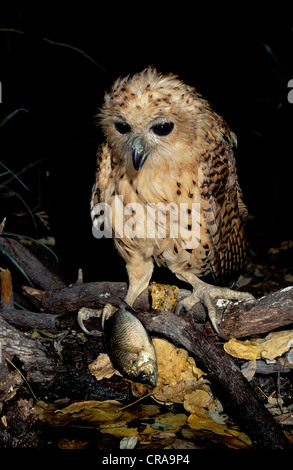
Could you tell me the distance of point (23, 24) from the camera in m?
5.10

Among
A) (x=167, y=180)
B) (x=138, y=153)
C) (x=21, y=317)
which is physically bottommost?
(x=21, y=317)

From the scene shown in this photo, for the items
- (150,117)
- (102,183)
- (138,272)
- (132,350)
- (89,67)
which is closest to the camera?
(132,350)

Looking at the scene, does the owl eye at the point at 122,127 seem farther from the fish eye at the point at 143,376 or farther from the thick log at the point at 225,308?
the fish eye at the point at 143,376

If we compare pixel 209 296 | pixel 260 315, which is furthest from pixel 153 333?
pixel 260 315

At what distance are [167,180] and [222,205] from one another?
0.45 m

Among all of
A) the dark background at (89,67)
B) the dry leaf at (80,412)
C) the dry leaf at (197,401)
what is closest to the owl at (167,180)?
the dry leaf at (197,401)

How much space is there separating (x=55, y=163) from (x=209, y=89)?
8.16 ft

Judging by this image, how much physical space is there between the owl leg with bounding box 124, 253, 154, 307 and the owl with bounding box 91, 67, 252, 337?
0.02 metres

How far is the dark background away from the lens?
509 centimetres

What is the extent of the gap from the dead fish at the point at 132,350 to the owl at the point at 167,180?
0.41m

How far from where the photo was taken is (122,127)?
2.56 m

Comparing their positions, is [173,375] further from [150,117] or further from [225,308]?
[150,117]

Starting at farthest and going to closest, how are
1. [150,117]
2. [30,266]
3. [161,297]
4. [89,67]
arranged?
[89,67] → [30,266] → [161,297] → [150,117]

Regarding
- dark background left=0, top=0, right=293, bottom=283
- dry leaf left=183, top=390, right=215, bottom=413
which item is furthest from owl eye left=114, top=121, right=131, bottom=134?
dark background left=0, top=0, right=293, bottom=283
